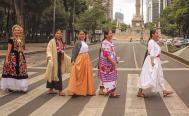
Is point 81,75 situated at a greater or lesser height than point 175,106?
greater

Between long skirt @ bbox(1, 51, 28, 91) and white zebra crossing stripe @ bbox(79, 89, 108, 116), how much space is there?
6.68 feet

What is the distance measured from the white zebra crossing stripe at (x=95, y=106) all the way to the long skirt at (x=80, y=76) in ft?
1.30

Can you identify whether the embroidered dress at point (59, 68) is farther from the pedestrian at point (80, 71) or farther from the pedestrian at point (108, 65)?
the pedestrian at point (108, 65)

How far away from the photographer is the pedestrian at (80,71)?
12570 mm

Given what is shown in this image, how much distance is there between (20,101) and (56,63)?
4.99ft

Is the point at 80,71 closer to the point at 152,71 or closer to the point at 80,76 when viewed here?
the point at 80,76

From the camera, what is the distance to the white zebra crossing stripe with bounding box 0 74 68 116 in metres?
10.6

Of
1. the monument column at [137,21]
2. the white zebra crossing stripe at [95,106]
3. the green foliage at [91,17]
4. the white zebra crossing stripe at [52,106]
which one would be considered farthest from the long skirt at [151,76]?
the monument column at [137,21]

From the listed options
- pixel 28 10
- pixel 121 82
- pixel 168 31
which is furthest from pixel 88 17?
pixel 121 82

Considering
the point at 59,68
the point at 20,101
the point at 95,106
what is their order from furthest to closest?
1. the point at 59,68
2. the point at 20,101
3. the point at 95,106

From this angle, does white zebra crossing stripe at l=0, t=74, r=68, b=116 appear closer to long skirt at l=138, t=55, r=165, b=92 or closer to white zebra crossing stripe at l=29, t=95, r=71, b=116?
white zebra crossing stripe at l=29, t=95, r=71, b=116

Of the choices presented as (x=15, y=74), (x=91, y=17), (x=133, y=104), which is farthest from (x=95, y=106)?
(x=91, y=17)

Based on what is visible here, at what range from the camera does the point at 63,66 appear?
13.2m

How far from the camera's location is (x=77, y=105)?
11352 millimetres
